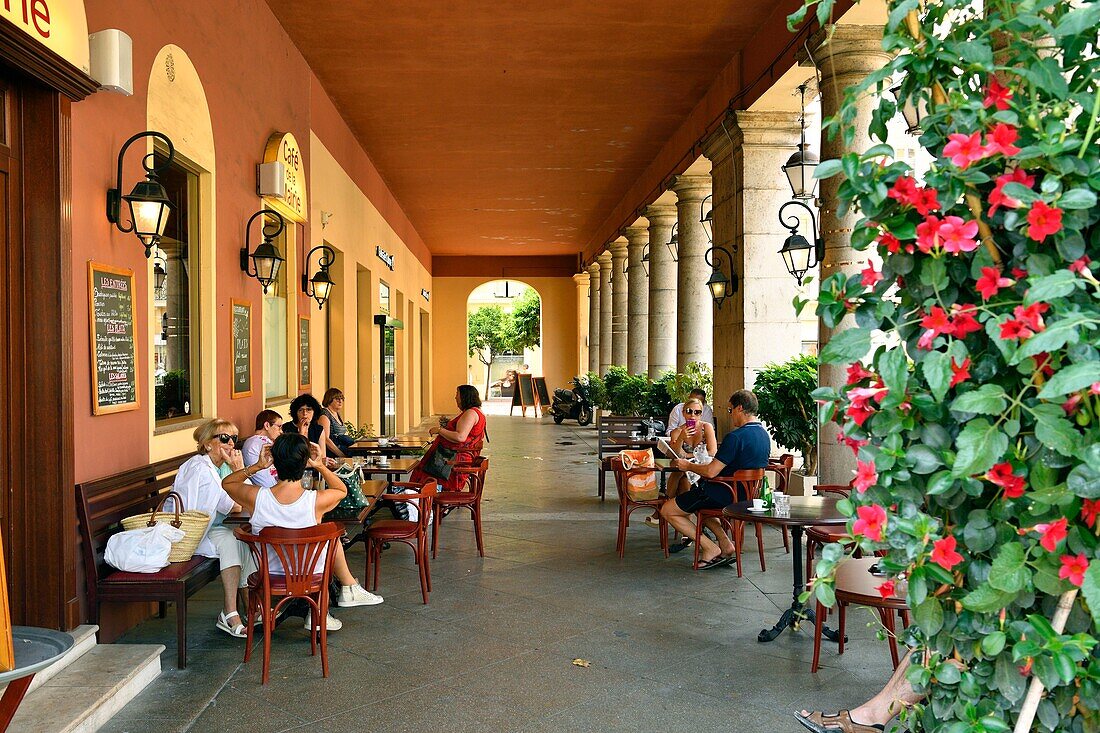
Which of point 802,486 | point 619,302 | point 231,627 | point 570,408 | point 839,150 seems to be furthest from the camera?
point 570,408

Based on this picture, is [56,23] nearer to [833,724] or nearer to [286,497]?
[286,497]

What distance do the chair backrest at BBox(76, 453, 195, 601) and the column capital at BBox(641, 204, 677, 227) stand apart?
1008cm

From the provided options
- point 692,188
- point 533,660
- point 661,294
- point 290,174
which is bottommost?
point 533,660

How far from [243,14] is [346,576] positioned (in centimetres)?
421

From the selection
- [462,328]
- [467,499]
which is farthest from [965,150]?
[462,328]

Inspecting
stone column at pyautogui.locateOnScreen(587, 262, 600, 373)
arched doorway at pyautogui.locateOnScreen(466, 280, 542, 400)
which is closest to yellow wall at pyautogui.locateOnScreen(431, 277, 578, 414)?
stone column at pyautogui.locateOnScreen(587, 262, 600, 373)

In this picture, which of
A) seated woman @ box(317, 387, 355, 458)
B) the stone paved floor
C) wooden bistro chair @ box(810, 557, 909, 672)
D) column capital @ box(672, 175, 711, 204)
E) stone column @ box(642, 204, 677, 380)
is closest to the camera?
the stone paved floor

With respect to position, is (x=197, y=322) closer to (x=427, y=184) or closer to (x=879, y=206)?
(x=879, y=206)

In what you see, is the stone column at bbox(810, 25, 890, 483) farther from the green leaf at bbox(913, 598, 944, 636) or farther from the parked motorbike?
the parked motorbike

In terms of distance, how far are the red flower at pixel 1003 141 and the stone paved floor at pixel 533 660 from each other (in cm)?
246

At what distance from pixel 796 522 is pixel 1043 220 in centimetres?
330

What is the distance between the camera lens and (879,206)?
1.50 meters

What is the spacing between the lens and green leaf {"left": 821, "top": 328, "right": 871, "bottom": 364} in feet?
4.85

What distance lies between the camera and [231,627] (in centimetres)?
444
